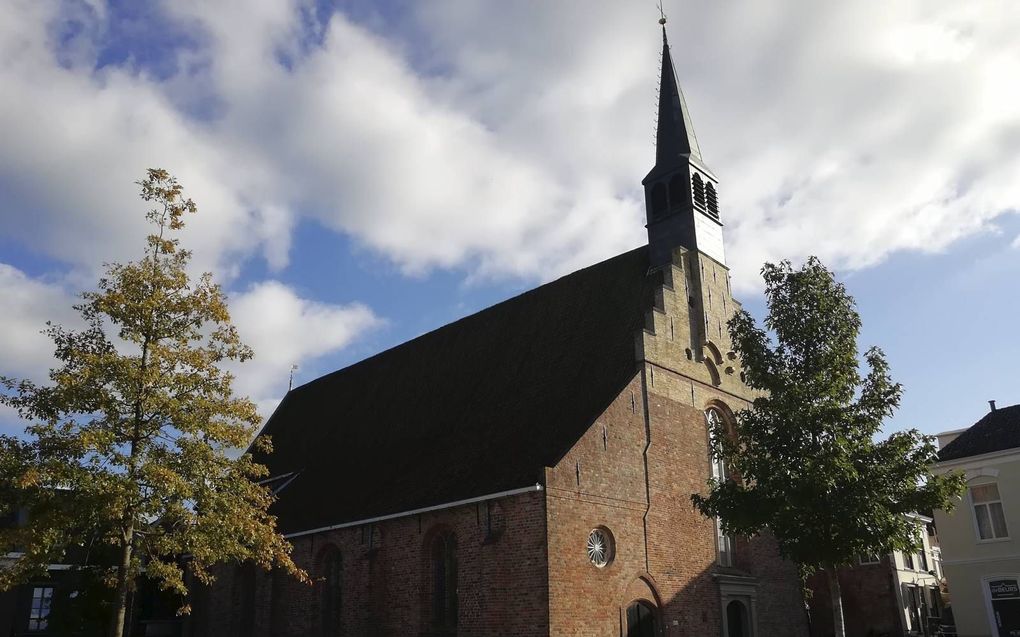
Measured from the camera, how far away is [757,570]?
23.2 meters

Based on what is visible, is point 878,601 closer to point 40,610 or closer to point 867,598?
point 867,598

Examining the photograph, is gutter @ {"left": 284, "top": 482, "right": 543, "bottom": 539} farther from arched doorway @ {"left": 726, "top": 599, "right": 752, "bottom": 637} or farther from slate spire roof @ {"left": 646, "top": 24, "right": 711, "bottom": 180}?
slate spire roof @ {"left": 646, "top": 24, "right": 711, "bottom": 180}

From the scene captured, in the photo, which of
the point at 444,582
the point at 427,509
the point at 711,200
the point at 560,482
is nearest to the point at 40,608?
the point at 444,582

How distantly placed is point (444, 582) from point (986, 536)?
16593 mm

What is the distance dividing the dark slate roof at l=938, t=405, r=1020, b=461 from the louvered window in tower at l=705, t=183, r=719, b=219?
10.3 metres

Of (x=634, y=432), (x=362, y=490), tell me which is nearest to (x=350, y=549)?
(x=362, y=490)

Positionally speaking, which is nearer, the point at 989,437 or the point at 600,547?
the point at 600,547

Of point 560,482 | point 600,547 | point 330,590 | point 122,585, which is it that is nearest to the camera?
point 122,585

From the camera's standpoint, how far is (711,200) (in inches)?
1007

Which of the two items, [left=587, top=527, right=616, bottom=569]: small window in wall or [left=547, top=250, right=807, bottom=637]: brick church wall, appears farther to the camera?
[left=587, top=527, right=616, bottom=569]: small window in wall

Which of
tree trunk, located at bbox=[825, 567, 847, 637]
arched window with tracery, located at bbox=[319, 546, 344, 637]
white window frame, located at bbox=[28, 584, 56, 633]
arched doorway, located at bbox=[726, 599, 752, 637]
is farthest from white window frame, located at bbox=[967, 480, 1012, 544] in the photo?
white window frame, located at bbox=[28, 584, 56, 633]

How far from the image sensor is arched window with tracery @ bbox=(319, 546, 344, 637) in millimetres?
23969

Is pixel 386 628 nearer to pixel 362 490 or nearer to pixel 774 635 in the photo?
pixel 362 490

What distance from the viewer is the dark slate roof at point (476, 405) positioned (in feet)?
67.4
